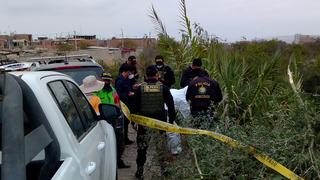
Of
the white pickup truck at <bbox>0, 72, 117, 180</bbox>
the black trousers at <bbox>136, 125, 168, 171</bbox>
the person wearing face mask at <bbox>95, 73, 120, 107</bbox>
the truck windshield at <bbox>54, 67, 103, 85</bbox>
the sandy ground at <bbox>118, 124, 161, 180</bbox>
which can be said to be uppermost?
the white pickup truck at <bbox>0, 72, 117, 180</bbox>

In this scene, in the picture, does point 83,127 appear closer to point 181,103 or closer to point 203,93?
point 203,93

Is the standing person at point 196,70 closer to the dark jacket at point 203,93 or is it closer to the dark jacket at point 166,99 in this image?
the dark jacket at point 203,93

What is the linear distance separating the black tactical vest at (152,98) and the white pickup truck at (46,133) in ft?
7.68

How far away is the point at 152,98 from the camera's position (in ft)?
22.9

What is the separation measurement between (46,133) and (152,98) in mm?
4424

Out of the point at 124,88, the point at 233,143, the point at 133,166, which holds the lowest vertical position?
the point at 133,166

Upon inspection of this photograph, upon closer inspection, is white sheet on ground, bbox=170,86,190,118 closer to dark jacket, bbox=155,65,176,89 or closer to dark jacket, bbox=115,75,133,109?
dark jacket, bbox=115,75,133,109

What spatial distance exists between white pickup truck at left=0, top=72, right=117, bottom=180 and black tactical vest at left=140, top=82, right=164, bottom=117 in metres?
2.34

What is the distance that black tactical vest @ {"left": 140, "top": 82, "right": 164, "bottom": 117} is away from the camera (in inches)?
273

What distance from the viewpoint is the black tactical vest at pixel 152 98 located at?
6.95m

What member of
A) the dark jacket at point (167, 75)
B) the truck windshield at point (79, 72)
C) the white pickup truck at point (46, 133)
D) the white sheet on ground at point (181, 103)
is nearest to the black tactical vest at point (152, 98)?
the white sheet on ground at point (181, 103)

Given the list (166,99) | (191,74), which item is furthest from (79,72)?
(166,99)

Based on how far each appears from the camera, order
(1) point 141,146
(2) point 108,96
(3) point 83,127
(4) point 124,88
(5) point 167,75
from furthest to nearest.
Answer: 1. (5) point 167,75
2. (4) point 124,88
3. (2) point 108,96
4. (1) point 141,146
5. (3) point 83,127

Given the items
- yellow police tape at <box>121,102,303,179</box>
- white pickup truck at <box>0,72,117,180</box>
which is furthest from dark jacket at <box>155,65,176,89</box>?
white pickup truck at <box>0,72,117,180</box>
